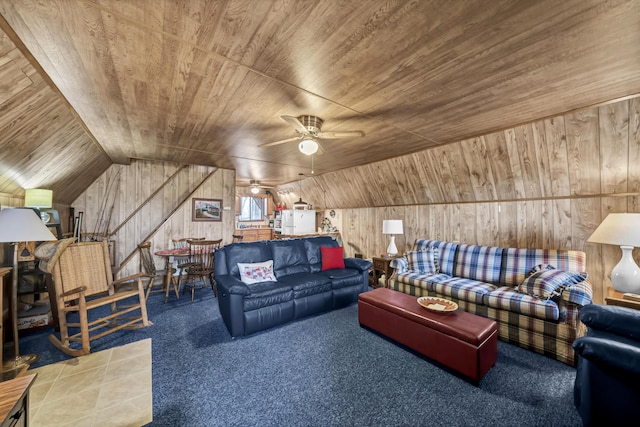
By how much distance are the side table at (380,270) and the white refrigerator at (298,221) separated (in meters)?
2.60

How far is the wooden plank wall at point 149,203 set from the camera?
4996mm

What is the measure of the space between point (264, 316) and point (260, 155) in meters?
2.87

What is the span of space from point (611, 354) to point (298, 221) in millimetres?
6176

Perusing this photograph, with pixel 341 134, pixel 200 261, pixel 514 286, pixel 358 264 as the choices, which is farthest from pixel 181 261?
pixel 514 286

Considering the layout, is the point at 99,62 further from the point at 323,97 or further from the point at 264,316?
the point at 264,316

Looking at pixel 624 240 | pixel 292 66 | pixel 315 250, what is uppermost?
pixel 292 66

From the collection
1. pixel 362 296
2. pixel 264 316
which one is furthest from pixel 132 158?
pixel 362 296

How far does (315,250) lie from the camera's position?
14.1 ft

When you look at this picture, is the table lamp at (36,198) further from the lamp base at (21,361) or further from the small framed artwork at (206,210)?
the small framed artwork at (206,210)

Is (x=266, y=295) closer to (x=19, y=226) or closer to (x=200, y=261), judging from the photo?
(x=200, y=261)

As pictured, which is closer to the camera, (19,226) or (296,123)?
(19,226)

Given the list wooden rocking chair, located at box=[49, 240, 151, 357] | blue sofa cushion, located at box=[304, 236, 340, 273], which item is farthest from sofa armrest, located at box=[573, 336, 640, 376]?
wooden rocking chair, located at box=[49, 240, 151, 357]

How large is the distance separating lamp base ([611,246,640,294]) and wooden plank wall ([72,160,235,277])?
21.1ft

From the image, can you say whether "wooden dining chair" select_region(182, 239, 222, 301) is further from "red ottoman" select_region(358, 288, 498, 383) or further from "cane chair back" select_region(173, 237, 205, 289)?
"red ottoman" select_region(358, 288, 498, 383)
